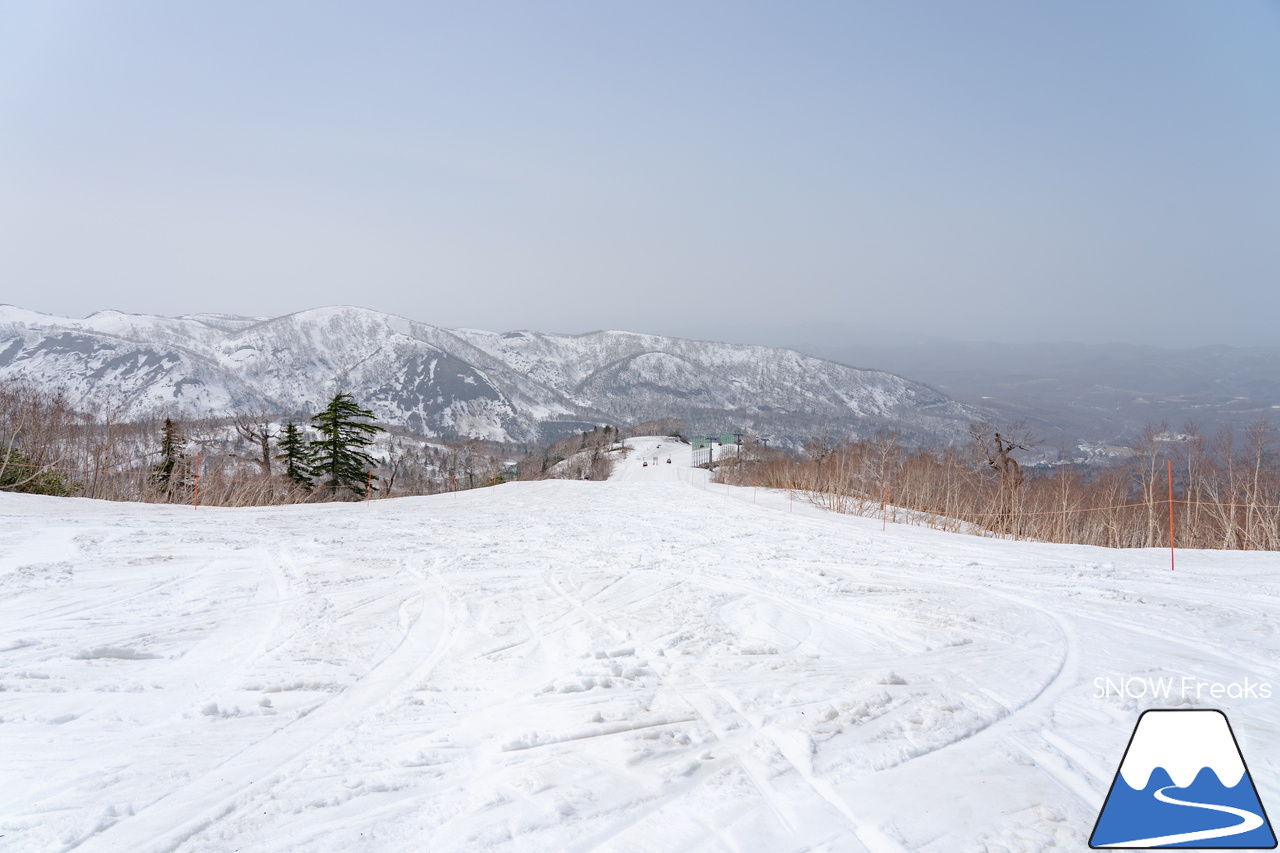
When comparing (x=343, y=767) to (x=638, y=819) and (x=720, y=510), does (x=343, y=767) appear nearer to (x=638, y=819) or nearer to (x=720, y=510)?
(x=638, y=819)

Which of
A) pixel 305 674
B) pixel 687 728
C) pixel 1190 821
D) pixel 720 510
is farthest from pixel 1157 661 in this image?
A: pixel 720 510

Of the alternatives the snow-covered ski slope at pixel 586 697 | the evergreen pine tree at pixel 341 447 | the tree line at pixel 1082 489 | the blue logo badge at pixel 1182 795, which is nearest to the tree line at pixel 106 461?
the evergreen pine tree at pixel 341 447

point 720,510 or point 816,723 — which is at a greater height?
point 816,723

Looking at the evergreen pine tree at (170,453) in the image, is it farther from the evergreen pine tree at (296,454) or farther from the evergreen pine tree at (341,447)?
the evergreen pine tree at (341,447)

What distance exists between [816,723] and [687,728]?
764 mm

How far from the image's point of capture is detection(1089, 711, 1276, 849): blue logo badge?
252 centimetres

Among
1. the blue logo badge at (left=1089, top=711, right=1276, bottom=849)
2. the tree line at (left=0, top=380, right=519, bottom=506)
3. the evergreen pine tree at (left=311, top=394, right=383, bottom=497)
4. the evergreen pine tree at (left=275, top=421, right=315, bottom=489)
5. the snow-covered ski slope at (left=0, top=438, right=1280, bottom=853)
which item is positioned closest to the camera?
the blue logo badge at (left=1089, top=711, right=1276, bottom=849)

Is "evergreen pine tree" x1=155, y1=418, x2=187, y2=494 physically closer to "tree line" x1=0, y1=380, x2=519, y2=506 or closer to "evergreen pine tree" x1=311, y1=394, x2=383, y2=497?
"tree line" x1=0, y1=380, x2=519, y2=506

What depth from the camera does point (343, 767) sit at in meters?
3.33

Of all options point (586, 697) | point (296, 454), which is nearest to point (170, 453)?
point (296, 454)

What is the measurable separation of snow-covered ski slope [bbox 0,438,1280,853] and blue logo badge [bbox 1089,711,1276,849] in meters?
0.26

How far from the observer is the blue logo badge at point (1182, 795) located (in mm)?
2518

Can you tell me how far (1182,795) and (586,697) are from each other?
9.92 feet

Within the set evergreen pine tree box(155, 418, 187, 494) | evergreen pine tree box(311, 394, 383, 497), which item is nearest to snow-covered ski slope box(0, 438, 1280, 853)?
evergreen pine tree box(155, 418, 187, 494)
